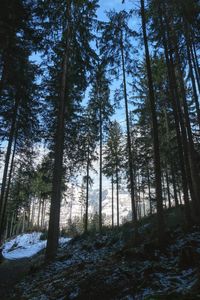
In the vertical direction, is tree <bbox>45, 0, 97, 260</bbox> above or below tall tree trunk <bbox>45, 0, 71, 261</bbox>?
above

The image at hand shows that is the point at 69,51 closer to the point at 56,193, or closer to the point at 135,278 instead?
the point at 56,193

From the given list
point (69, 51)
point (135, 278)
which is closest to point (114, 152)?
point (69, 51)

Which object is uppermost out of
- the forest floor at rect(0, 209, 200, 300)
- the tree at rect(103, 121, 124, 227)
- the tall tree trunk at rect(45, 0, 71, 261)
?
the tree at rect(103, 121, 124, 227)

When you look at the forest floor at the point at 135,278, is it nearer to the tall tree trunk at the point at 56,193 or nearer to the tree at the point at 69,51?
the tall tree trunk at the point at 56,193

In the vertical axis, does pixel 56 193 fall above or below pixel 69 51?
below

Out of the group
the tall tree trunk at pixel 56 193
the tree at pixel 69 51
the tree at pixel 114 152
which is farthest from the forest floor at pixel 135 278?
the tree at pixel 114 152

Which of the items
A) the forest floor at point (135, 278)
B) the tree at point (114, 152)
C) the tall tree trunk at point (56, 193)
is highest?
the tree at point (114, 152)

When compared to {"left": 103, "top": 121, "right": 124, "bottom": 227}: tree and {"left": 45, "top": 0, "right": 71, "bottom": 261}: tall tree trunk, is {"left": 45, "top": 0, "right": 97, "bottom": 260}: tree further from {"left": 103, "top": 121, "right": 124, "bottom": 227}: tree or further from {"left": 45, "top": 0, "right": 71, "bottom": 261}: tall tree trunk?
{"left": 103, "top": 121, "right": 124, "bottom": 227}: tree

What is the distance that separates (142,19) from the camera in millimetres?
11359

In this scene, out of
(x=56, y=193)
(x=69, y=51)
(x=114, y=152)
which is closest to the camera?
(x=56, y=193)

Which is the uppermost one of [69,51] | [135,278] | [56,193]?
[69,51]

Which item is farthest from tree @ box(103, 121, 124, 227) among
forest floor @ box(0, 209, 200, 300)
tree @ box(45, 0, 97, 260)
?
forest floor @ box(0, 209, 200, 300)

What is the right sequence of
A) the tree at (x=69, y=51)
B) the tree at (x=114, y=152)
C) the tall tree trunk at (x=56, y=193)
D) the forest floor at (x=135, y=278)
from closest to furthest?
1. the forest floor at (x=135, y=278)
2. the tall tree trunk at (x=56, y=193)
3. the tree at (x=69, y=51)
4. the tree at (x=114, y=152)

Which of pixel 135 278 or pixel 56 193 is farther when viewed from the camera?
pixel 56 193
